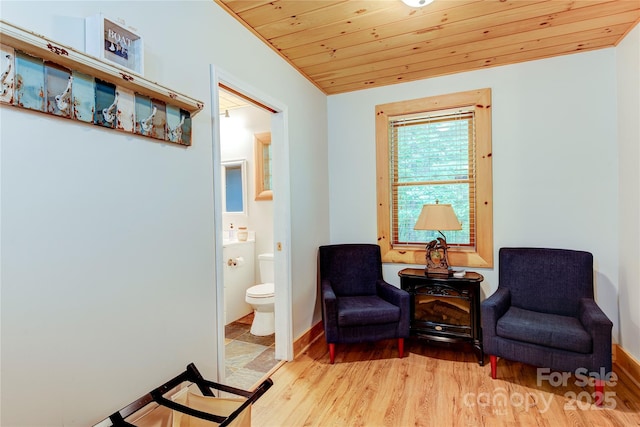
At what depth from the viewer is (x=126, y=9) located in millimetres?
1326

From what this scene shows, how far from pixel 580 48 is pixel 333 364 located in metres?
3.19

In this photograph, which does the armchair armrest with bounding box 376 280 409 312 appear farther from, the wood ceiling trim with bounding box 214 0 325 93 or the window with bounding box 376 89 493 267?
the wood ceiling trim with bounding box 214 0 325 93

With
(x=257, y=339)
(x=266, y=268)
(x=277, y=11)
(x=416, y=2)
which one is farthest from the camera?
(x=266, y=268)

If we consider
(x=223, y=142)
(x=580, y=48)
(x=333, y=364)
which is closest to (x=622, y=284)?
(x=580, y=48)

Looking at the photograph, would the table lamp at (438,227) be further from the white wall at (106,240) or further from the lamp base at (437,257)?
the white wall at (106,240)

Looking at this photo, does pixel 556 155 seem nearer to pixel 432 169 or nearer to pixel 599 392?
pixel 432 169

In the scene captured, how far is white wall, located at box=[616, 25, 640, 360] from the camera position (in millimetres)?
2174

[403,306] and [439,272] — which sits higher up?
[439,272]

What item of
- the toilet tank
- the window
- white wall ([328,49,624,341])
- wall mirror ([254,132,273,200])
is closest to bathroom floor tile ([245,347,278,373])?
the toilet tank

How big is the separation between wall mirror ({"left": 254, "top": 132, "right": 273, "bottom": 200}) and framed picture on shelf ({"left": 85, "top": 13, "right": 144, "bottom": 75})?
2.34m

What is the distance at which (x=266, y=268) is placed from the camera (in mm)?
3506

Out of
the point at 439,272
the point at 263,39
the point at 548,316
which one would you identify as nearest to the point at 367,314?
the point at 439,272

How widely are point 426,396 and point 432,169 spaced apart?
1.96 m

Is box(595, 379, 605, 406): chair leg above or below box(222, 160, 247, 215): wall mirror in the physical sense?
below
